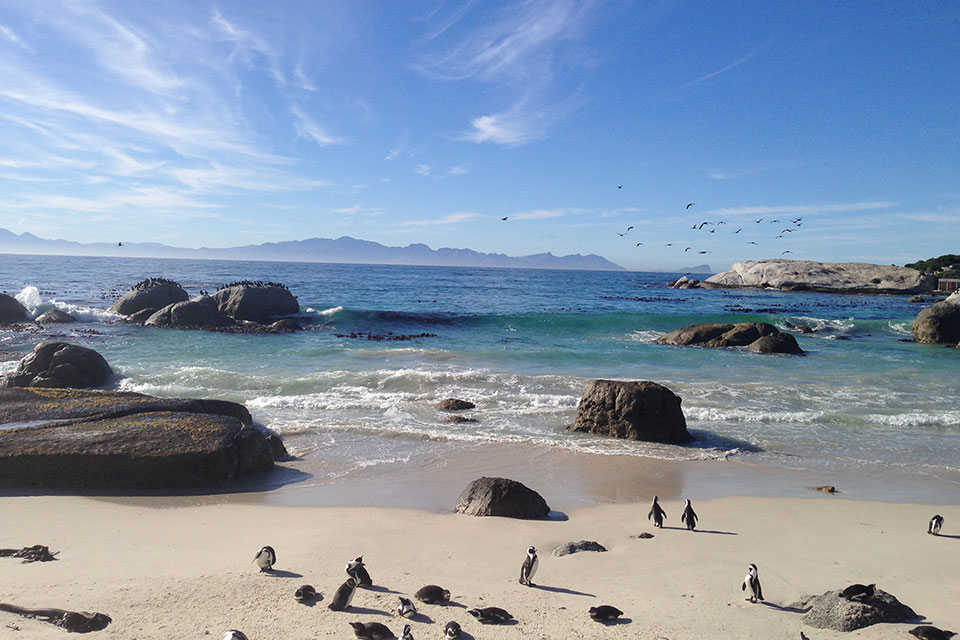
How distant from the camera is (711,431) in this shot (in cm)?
1274

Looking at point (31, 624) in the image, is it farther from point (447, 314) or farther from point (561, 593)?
point (447, 314)

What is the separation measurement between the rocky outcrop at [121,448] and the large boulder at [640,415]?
637cm

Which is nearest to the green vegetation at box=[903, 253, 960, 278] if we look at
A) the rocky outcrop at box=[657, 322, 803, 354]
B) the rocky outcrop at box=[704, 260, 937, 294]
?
the rocky outcrop at box=[704, 260, 937, 294]

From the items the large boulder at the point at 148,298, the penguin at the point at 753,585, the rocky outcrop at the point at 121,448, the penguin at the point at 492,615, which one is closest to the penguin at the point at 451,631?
the penguin at the point at 492,615

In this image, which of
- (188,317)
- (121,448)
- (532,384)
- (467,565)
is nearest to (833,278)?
(532,384)

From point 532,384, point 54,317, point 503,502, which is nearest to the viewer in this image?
point 503,502

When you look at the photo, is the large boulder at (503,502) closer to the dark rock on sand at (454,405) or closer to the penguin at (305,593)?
the penguin at (305,593)

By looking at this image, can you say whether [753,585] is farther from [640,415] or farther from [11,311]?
[11,311]

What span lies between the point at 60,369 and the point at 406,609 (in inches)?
581

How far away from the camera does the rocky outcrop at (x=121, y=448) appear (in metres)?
8.48

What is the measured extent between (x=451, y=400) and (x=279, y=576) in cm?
885

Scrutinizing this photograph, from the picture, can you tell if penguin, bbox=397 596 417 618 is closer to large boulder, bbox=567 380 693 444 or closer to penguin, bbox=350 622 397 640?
penguin, bbox=350 622 397 640

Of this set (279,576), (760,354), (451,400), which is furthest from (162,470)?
(760,354)

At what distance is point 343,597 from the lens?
5.18 m
